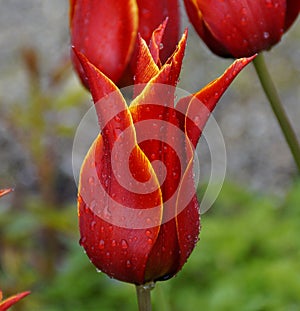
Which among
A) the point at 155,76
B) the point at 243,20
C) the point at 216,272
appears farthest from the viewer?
the point at 216,272

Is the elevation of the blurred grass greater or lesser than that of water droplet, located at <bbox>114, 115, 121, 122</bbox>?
lesser

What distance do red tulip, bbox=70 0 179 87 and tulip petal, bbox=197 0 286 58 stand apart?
8cm

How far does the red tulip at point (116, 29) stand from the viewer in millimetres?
1136

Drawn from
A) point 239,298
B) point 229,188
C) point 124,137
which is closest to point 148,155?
point 124,137

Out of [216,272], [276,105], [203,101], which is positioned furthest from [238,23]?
[216,272]

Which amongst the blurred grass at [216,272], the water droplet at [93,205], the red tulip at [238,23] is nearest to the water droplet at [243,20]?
the red tulip at [238,23]

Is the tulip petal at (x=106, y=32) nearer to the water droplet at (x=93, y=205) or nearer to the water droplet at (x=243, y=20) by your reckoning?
the water droplet at (x=243, y=20)

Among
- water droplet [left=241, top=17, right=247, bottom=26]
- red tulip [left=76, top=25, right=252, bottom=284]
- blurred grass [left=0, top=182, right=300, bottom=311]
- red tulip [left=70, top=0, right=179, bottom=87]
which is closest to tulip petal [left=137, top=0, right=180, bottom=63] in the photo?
red tulip [left=70, top=0, right=179, bottom=87]

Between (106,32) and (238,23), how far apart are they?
179 millimetres

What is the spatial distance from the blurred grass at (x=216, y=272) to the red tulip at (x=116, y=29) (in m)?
0.71

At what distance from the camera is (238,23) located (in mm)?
1079

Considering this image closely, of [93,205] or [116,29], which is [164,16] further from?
[93,205]

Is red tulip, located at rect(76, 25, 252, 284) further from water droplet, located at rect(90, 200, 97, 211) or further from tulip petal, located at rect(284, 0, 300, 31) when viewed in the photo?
tulip petal, located at rect(284, 0, 300, 31)

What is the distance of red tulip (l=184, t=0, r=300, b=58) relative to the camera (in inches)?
42.2
